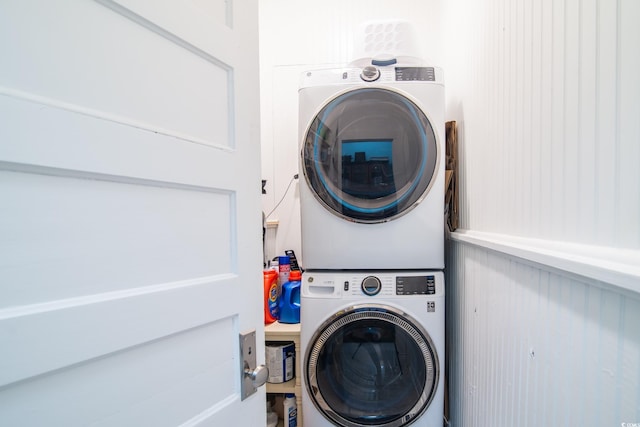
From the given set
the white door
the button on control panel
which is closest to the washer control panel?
the button on control panel

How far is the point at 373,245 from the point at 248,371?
0.75 meters

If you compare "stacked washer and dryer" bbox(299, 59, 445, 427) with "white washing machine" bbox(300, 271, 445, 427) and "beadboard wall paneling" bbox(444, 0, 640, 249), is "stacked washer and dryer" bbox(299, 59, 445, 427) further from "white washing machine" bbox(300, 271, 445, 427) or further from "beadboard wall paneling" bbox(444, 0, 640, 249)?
"beadboard wall paneling" bbox(444, 0, 640, 249)

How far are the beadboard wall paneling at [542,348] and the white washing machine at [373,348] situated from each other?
15 centimetres

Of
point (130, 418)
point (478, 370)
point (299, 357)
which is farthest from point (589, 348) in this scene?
point (299, 357)

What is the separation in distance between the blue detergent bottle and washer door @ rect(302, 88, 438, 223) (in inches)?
22.9

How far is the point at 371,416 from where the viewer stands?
47.6 inches

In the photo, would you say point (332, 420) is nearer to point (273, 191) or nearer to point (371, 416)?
point (371, 416)

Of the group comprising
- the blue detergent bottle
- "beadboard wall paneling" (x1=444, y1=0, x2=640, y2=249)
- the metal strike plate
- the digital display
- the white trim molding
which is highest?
the digital display

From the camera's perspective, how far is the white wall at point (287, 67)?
1.87 metres

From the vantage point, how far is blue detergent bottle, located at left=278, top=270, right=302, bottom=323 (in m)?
1.51

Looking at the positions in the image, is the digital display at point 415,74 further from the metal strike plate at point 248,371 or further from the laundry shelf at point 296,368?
the laundry shelf at point 296,368

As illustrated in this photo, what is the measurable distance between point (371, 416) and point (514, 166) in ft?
3.81

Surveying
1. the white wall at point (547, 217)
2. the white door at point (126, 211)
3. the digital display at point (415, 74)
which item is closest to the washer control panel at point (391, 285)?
the white wall at point (547, 217)

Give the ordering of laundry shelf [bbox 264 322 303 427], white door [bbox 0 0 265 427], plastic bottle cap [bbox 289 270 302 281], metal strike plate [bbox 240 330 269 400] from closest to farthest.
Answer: white door [bbox 0 0 265 427]
metal strike plate [bbox 240 330 269 400]
laundry shelf [bbox 264 322 303 427]
plastic bottle cap [bbox 289 270 302 281]
